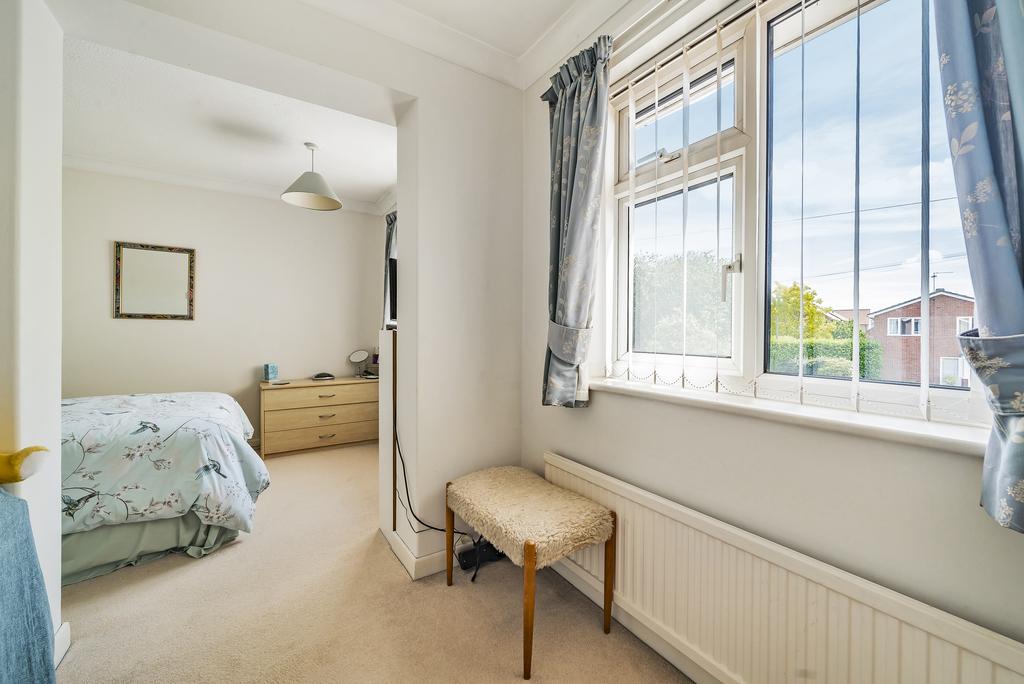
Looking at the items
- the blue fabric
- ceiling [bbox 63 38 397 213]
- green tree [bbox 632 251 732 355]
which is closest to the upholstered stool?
green tree [bbox 632 251 732 355]

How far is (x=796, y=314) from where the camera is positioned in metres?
1.19

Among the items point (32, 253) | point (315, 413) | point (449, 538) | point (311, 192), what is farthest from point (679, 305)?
point (315, 413)

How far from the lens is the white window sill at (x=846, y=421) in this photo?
0.85 m

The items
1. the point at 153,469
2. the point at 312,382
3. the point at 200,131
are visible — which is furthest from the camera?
the point at 312,382

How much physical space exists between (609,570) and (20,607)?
1.62m

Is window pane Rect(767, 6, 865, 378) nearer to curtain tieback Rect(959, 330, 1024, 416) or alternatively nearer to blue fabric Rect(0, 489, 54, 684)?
curtain tieback Rect(959, 330, 1024, 416)

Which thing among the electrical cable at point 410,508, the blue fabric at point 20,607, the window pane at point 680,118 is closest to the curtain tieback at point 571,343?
the window pane at point 680,118

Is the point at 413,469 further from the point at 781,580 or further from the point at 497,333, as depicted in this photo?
the point at 781,580

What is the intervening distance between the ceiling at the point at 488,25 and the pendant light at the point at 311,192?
4.25ft

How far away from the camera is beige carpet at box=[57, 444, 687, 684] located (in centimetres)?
137

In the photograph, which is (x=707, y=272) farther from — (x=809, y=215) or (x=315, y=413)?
(x=315, y=413)

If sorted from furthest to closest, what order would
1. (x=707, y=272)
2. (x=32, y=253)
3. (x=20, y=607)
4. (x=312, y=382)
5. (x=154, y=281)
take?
(x=312, y=382)
(x=154, y=281)
(x=707, y=272)
(x=32, y=253)
(x=20, y=607)

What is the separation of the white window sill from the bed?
2.23 meters

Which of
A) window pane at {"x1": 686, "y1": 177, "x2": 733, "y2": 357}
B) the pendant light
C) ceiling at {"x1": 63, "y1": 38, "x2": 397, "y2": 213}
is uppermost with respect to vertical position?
ceiling at {"x1": 63, "y1": 38, "x2": 397, "y2": 213}
